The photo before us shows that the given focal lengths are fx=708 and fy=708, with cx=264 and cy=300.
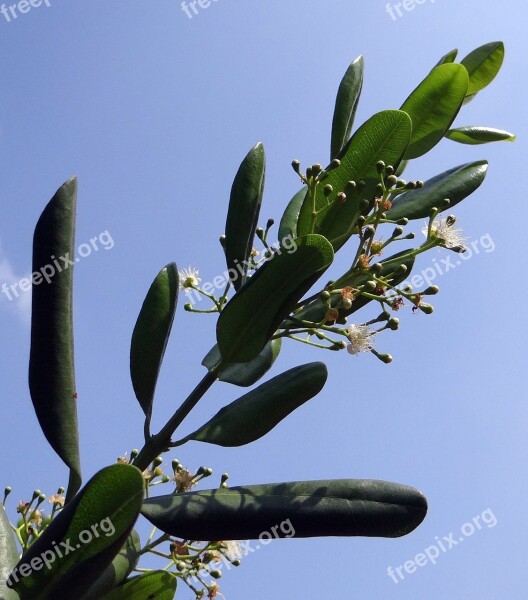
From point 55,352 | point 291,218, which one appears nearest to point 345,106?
point 291,218

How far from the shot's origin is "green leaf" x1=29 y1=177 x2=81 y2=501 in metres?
1.90

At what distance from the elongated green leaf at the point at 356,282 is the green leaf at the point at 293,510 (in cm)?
57

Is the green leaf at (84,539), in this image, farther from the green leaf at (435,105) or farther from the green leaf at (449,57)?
the green leaf at (449,57)

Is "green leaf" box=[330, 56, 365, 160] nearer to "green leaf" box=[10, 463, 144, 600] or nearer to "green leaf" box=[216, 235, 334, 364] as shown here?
"green leaf" box=[216, 235, 334, 364]

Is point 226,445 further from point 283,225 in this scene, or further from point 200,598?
point 283,225

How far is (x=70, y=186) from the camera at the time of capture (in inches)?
79.6

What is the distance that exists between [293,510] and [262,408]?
1.21 ft

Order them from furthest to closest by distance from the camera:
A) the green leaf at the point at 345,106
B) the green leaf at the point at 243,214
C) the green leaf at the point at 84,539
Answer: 1. the green leaf at the point at 345,106
2. the green leaf at the point at 243,214
3. the green leaf at the point at 84,539

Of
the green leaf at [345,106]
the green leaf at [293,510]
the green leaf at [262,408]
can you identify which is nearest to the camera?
the green leaf at [293,510]

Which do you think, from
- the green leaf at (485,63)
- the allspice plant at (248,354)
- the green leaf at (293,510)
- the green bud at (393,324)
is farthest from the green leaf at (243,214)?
the green leaf at (485,63)

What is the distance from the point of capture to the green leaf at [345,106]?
8.80ft

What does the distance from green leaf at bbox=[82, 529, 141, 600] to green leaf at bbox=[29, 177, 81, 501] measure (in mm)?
278

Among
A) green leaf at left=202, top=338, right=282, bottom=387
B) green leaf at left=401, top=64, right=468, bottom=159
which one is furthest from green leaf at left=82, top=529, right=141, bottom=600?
green leaf at left=401, top=64, right=468, bottom=159

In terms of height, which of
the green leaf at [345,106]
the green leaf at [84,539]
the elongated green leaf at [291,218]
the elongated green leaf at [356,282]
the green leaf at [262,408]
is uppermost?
the green leaf at [345,106]
